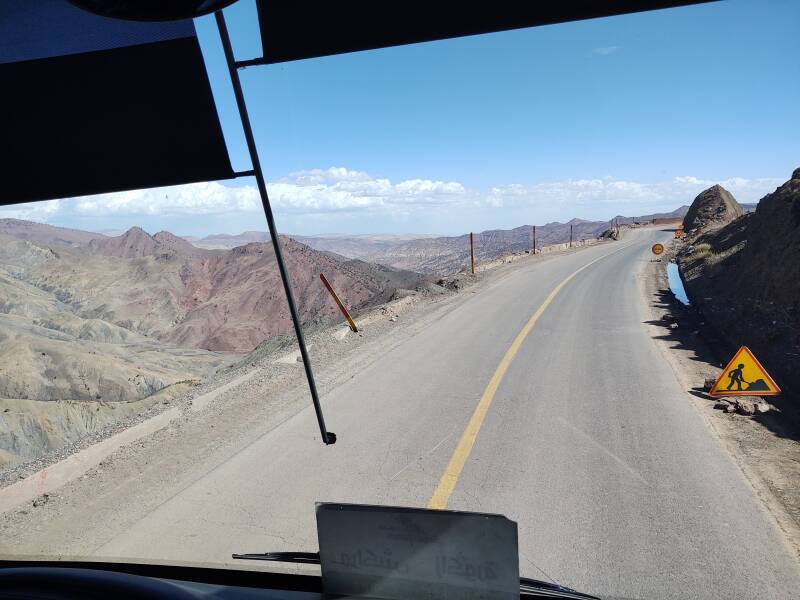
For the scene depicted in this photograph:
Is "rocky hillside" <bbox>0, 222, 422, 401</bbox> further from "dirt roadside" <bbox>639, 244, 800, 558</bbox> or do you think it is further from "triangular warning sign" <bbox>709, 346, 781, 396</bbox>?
"triangular warning sign" <bbox>709, 346, 781, 396</bbox>

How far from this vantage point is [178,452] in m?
6.52

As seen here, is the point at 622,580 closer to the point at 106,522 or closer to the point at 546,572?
the point at 546,572

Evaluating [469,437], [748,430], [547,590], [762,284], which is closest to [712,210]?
[762,284]

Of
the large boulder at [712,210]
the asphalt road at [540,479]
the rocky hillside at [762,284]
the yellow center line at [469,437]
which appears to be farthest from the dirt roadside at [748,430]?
the large boulder at [712,210]

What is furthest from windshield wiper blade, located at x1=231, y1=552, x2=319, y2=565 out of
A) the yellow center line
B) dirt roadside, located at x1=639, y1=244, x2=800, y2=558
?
dirt roadside, located at x1=639, y1=244, x2=800, y2=558

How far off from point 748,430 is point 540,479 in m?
3.33

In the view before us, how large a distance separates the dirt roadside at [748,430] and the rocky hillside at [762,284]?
0.98 meters

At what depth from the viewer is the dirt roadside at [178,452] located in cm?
486

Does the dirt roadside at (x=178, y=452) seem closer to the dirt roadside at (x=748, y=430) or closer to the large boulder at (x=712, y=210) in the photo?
the dirt roadside at (x=748, y=430)

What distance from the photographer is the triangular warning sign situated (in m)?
8.06

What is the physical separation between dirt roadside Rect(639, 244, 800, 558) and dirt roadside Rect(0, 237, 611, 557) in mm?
4774

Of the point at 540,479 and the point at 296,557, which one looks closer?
the point at 296,557

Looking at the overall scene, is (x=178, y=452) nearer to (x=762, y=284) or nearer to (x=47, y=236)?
(x=762, y=284)

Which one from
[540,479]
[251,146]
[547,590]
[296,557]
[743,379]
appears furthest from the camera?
[743,379]
